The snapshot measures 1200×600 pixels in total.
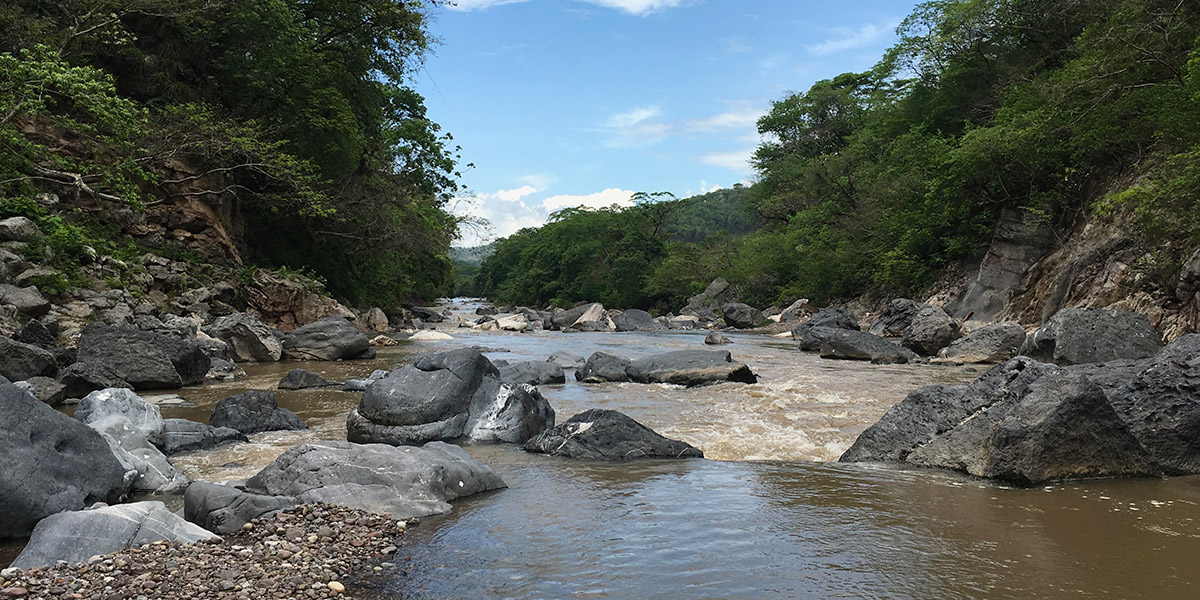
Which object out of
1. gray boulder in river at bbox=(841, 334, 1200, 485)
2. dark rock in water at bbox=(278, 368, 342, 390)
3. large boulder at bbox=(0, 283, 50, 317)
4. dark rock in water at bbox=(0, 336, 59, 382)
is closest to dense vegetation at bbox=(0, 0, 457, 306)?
large boulder at bbox=(0, 283, 50, 317)

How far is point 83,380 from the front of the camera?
949 centimetres

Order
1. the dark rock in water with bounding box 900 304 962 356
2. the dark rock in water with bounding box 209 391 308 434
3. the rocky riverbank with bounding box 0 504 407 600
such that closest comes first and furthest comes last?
the rocky riverbank with bounding box 0 504 407 600 < the dark rock in water with bounding box 209 391 308 434 < the dark rock in water with bounding box 900 304 962 356

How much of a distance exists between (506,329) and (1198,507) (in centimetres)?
2771

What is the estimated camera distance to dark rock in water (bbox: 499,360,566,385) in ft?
40.9

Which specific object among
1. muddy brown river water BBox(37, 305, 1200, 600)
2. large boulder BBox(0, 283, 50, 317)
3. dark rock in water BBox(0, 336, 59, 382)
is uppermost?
large boulder BBox(0, 283, 50, 317)

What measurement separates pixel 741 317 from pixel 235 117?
2222cm

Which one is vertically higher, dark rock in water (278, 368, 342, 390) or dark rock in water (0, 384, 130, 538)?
dark rock in water (0, 384, 130, 538)

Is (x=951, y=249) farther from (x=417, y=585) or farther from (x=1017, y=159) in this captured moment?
(x=417, y=585)

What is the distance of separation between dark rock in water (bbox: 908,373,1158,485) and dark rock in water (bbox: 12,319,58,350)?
12200 millimetres

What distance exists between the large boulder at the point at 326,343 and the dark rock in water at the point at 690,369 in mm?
6891

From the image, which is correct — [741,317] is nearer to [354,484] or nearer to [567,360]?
[567,360]

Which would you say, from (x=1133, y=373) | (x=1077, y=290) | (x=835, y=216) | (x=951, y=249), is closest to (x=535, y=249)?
(x=835, y=216)

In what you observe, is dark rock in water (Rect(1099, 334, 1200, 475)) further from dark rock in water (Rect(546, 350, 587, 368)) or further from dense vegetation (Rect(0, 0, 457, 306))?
dense vegetation (Rect(0, 0, 457, 306))

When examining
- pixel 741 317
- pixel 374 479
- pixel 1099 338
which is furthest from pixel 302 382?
pixel 741 317
